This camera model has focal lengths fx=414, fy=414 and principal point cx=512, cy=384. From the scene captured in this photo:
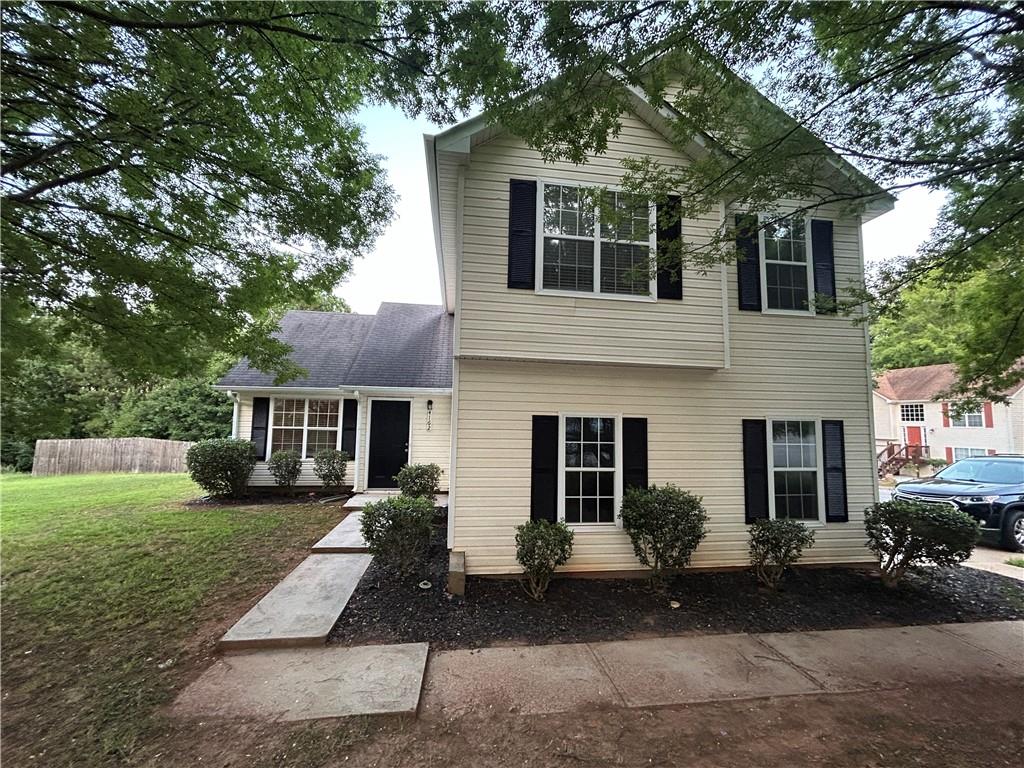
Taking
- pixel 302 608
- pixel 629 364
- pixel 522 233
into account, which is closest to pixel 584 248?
pixel 522 233

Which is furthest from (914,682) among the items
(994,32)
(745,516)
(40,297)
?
(40,297)

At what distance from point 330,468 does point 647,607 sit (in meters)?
8.94

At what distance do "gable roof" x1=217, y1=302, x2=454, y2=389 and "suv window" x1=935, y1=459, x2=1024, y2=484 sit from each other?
11684 mm

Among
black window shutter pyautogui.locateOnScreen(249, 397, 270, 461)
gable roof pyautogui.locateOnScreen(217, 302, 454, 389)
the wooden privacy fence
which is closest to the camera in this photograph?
gable roof pyautogui.locateOnScreen(217, 302, 454, 389)

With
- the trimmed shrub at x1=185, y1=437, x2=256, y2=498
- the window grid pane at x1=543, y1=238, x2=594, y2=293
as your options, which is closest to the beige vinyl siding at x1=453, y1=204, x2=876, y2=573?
the window grid pane at x1=543, y1=238, x2=594, y2=293

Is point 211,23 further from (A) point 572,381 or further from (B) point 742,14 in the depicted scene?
(A) point 572,381

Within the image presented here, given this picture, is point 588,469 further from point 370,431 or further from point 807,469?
point 370,431

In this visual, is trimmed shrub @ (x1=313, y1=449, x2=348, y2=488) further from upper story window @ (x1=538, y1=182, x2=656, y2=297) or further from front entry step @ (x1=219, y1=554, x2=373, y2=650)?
upper story window @ (x1=538, y1=182, x2=656, y2=297)

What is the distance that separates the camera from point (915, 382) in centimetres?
2381

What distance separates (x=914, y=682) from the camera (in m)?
3.43

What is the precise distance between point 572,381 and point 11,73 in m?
5.72

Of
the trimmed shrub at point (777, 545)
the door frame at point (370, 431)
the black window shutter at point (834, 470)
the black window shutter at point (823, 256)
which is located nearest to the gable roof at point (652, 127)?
the black window shutter at point (823, 256)

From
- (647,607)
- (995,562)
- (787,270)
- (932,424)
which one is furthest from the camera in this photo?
(932,424)

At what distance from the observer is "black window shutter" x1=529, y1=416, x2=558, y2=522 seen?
5508mm
